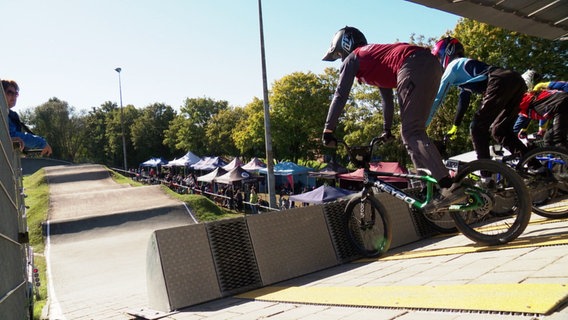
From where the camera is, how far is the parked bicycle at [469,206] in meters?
3.60

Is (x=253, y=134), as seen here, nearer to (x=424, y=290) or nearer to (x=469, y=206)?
(x=469, y=206)

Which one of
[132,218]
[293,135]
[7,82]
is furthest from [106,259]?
[293,135]

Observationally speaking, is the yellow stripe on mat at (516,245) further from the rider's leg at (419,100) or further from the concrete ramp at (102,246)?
the concrete ramp at (102,246)

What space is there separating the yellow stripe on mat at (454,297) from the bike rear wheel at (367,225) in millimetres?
1394

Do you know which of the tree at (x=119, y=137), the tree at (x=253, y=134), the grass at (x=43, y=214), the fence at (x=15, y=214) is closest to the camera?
the fence at (x=15, y=214)

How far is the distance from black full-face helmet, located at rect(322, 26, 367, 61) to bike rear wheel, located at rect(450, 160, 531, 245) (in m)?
1.73

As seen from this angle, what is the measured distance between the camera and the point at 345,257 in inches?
202

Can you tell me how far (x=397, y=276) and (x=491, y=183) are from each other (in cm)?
133

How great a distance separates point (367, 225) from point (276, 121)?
137 feet

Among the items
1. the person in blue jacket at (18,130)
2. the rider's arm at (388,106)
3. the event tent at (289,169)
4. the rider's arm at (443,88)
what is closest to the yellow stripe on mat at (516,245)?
the rider's arm at (443,88)

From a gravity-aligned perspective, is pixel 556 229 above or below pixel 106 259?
above

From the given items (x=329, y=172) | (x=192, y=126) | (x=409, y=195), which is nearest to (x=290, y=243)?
(x=409, y=195)

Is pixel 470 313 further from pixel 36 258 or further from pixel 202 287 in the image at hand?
pixel 36 258

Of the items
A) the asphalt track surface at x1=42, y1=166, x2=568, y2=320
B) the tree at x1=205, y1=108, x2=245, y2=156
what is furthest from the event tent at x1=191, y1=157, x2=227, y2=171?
the asphalt track surface at x1=42, y1=166, x2=568, y2=320
